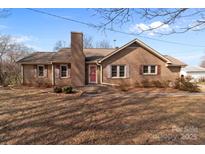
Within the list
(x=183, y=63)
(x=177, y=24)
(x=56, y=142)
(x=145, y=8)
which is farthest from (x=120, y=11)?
(x=183, y=63)

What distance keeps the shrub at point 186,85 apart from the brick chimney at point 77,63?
7.09m

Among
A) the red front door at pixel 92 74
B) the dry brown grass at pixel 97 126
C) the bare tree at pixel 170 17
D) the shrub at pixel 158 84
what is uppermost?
the bare tree at pixel 170 17

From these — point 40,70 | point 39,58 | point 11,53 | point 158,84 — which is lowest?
point 158,84

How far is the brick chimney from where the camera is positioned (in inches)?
556

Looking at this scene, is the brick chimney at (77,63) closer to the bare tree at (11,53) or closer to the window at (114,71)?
the window at (114,71)

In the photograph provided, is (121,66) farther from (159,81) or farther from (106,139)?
(106,139)

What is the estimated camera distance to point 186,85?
12938mm

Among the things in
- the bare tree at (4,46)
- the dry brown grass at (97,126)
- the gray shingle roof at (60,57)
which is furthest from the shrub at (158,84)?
the bare tree at (4,46)

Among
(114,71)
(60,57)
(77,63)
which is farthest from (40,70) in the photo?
(114,71)

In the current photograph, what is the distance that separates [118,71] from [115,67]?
420 millimetres

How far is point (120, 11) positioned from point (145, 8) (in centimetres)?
56

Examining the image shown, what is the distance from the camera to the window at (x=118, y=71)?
51.8ft

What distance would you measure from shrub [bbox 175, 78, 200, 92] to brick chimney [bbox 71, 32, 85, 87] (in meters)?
7.09

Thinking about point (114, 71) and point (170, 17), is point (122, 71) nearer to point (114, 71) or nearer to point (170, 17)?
point (114, 71)
